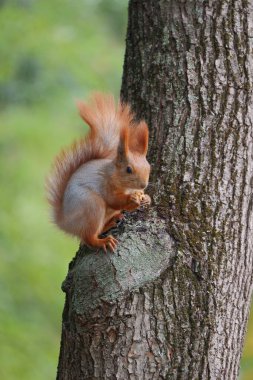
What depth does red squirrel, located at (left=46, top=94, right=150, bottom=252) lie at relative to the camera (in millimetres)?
2623

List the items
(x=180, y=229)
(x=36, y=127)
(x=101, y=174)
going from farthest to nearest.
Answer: (x=36, y=127), (x=101, y=174), (x=180, y=229)

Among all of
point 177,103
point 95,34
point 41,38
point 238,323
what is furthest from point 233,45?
point 95,34

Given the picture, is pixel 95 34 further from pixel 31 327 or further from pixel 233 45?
pixel 233 45

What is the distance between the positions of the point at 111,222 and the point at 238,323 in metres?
0.47

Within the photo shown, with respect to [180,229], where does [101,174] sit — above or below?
above

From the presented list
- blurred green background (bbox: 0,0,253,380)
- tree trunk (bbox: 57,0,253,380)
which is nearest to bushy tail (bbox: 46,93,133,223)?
tree trunk (bbox: 57,0,253,380)

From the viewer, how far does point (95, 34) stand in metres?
5.79

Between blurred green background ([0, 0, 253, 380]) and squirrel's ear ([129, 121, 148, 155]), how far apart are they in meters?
2.47

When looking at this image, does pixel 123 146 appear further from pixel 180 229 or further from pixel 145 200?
pixel 180 229

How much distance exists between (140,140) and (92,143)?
0.19 meters

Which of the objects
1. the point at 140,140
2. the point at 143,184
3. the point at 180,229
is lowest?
the point at 180,229

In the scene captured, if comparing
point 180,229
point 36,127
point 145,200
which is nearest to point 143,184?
point 145,200

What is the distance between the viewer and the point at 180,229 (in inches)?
102

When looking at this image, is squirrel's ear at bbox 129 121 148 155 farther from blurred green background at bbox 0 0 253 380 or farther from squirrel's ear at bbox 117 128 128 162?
blurred green background at bbox 0 0 253 380
